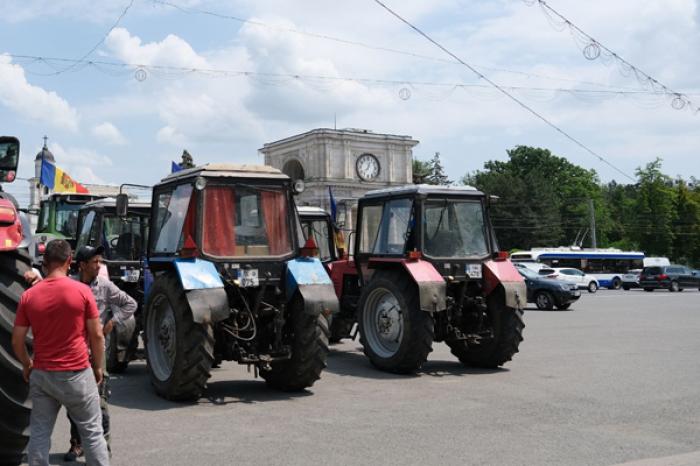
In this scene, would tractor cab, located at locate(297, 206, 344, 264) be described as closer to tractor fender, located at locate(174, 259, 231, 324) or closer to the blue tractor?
the blue tractor

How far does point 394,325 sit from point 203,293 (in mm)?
3698

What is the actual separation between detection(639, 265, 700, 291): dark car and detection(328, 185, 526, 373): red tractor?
35.3 m

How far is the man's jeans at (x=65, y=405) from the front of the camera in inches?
187

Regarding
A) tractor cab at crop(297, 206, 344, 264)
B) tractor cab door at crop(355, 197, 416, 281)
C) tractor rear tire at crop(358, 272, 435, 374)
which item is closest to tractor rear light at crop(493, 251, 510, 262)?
tractor cab door at crop(355, 197, 416, 281)

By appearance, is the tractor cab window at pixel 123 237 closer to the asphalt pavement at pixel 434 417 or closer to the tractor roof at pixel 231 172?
the asphalt pavement at pixel 434 417

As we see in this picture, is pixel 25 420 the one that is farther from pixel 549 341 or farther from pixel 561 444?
pixel 549 341

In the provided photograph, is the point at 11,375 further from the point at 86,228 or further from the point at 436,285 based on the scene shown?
the point at 86,228

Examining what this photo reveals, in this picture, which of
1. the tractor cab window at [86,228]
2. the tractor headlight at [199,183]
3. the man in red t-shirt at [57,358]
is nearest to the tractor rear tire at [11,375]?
the man in red t-shirt at [57,358]

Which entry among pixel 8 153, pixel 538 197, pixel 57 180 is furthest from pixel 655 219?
pixel 8 153

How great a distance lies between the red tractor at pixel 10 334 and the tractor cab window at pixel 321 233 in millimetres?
9647

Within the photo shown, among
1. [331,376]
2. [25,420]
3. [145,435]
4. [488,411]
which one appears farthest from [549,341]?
[25,420]

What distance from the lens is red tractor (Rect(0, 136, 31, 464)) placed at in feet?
16.2

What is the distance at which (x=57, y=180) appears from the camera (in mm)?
20641

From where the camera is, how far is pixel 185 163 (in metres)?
14.1
